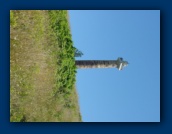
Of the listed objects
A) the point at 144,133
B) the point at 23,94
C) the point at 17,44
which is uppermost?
the point at 17,44

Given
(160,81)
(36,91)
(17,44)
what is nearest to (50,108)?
(36,91)

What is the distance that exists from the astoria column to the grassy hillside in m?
0.20

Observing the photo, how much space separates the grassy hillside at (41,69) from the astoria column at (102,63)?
0.20 meters

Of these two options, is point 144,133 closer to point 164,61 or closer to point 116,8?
point 164,61

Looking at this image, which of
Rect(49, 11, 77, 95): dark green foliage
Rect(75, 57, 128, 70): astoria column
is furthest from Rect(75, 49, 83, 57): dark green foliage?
Rect(75, 57, 128, 70): astoria column

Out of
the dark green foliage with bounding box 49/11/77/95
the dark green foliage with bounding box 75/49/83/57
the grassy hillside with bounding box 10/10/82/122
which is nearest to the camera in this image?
the grassy hillside with bounding box 10/10/82/122

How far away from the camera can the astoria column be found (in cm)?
865

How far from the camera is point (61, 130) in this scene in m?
8.16

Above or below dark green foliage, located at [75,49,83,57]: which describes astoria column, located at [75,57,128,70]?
below

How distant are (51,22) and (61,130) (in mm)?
1548

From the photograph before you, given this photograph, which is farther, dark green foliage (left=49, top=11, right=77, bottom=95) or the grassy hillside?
dark green foliage (left=49, top=11, right=77, bottom=95)

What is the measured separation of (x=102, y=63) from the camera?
31.4ft

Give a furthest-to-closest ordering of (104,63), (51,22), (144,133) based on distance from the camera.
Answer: (104,63) → (51,22) → (144,133)

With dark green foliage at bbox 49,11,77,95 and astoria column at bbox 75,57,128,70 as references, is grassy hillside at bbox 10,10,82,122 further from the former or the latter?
astoria column at bbox 75,57,128,70
